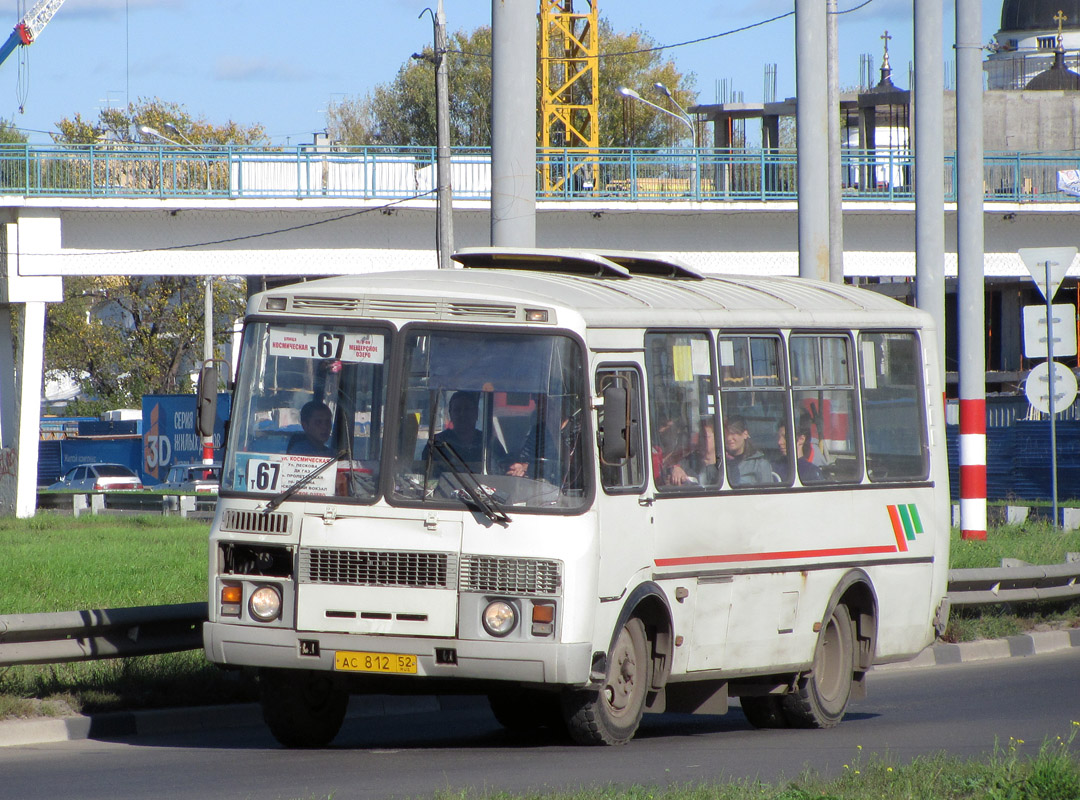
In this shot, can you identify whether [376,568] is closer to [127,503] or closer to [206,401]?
[206,401]

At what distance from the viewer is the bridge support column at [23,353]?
105 feet

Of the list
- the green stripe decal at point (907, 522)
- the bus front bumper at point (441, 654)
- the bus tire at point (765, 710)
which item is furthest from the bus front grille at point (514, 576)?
the green stripe decal at point (907, 522)

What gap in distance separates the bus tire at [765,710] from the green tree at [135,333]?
55933 millimetres

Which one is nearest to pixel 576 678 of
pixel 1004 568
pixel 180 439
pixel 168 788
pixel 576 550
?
pixel 576 550

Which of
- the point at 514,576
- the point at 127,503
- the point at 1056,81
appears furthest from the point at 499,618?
the point at 1056,81

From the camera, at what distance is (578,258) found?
406 inches

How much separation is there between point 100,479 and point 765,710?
4249 centimetres

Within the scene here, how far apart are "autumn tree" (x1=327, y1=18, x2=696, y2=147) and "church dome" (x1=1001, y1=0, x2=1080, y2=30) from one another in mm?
23023

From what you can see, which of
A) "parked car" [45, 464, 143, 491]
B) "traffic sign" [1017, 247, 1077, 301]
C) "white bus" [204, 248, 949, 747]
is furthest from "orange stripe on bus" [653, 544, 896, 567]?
"parked car" [45, 464, 143, 491]

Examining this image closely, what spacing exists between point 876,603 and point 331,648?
4090mm

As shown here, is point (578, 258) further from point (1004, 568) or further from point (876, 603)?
point (1004, 568)

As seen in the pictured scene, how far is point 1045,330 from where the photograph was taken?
769 inches

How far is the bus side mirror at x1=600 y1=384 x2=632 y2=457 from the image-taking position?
8523 mm

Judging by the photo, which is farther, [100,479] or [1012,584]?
[100,479]
